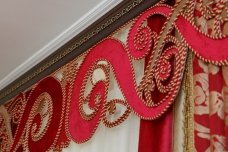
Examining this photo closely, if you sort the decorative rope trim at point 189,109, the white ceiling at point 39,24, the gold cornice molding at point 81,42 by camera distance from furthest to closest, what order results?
the white ceiling at point 39,24 → the gold cornice molding at point 81,42 → the decorative rope trim at point 189,109

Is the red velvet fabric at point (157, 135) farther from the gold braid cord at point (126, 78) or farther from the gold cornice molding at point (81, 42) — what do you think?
the gold cornice molding at point (81, 42)

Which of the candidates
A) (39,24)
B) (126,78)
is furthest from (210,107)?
(39,24)

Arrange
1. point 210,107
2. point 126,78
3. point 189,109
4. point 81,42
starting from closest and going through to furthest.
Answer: point 210,107
point 189,109
point 126,78
point 81,42

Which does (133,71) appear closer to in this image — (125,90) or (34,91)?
(125,90)

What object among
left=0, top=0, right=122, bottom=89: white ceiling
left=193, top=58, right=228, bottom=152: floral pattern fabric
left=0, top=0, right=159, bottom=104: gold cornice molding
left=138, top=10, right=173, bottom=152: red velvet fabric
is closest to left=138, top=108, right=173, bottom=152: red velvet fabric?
left=138, top=10, right=173, bottom=152: red velvet fabric

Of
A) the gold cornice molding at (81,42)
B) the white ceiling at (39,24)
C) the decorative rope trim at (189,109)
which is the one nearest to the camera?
the decorative rope trim at (189,109)

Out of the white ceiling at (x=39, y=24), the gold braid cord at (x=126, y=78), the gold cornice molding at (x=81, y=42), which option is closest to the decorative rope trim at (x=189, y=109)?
the gold braid cord at (x=126, y=78)

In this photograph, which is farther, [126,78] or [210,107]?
[126,78]

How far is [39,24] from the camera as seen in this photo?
6.11 ft

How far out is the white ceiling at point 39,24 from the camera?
1.73 metres

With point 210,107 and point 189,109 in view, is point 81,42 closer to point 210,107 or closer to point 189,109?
point 189,109

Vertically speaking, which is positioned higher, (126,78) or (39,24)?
(39,24)

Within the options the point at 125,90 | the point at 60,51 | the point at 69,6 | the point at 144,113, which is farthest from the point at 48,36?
the point at 144,113

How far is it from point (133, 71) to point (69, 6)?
1.78 ft
